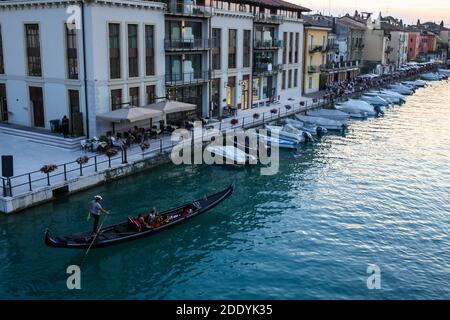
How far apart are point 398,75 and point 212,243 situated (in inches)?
3707

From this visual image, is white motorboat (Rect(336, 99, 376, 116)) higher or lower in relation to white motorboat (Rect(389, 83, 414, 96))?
lower

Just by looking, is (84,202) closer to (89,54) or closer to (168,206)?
(168,206)

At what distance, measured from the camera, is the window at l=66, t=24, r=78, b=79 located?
36.7 metres

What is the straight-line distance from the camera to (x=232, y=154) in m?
38.4

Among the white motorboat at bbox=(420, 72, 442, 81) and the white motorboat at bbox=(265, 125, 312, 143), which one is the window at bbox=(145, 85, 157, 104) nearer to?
the white motorboat at bbox=(265, 125, 312, 143)

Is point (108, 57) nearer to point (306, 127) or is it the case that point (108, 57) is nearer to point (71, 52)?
point (71, 52)

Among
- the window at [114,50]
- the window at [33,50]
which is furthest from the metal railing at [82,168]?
the window at [33,50]

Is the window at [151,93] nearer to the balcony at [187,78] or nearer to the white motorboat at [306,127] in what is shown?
the balcony at [187,78]

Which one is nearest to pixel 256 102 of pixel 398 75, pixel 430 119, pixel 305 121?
pixel 305 121

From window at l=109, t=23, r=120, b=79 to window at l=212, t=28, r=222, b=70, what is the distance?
1417 cm

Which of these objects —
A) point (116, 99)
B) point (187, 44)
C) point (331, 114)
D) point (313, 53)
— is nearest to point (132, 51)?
point (116, 99)

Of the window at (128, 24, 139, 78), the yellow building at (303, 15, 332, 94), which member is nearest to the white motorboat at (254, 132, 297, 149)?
the window at (128, 24, 139, 78)

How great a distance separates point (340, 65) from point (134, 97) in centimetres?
5337

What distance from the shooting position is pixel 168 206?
28828 millimetres
